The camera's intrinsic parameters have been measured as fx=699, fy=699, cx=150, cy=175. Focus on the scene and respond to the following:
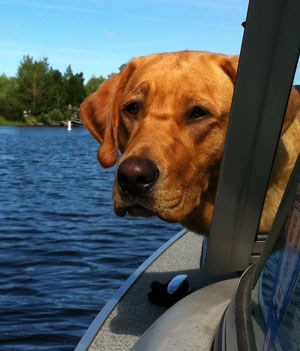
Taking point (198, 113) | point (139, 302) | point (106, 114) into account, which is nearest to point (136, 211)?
point (139, 302)

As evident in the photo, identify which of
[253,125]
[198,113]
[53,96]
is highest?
[253,125]

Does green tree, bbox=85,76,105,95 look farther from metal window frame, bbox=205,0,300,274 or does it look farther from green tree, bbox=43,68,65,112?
metal window frame, bbox=205,0,300,274

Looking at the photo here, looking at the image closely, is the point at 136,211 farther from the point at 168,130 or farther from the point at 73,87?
the point at 73,87

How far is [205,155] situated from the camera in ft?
13.5

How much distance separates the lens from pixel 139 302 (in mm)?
4102

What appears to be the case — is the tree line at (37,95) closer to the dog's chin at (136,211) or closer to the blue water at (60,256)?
the blue water at (60,256)

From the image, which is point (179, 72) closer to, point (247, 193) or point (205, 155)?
point (205, 155)

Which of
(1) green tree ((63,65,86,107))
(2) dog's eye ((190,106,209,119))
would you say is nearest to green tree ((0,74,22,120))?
(1) green tree ((63,65,86,107))

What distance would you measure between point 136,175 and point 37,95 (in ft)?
397

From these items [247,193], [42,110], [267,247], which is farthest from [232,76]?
[42,110]

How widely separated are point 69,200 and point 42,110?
348ft

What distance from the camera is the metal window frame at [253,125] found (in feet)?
6.57

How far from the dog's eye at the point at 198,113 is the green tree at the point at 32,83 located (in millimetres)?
119694

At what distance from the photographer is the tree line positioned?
12162 centimetres
